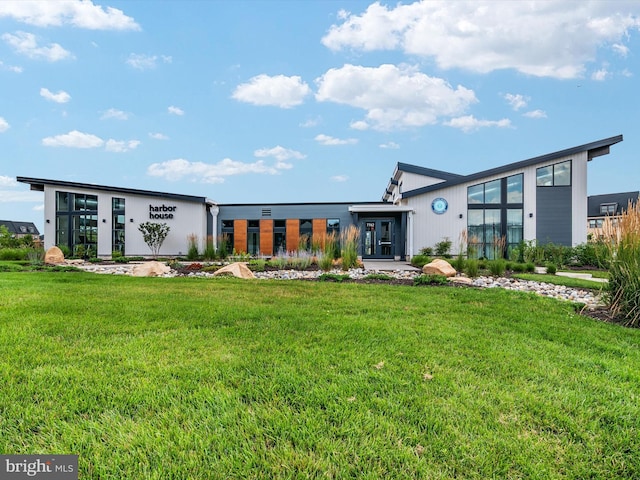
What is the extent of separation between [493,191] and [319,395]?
58.4ft

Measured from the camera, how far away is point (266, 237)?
2047cm

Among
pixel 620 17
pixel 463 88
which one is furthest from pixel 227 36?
pixel 620 17

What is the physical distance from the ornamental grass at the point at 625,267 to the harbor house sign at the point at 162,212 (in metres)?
20.6

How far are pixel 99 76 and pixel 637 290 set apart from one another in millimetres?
15648

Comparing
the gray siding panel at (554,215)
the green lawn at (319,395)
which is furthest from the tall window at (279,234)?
the green lawn at (319,395)

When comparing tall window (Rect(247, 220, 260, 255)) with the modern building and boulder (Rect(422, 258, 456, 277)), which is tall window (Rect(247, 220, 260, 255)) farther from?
boulder (Rect(422, 258, 456, 277))

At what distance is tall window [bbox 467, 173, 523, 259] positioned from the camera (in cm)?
1662

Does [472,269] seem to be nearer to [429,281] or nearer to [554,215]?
[429,281]

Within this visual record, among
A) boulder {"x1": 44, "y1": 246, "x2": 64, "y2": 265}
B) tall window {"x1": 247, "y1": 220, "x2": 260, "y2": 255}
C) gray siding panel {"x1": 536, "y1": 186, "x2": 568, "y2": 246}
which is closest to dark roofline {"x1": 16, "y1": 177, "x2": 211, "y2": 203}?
tall window {"x1": 247, "y1": 220, "x2": 260, "y2": 255}

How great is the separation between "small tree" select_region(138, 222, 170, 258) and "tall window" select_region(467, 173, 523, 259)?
1733 centimetres

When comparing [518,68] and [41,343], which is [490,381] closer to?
[41,343]

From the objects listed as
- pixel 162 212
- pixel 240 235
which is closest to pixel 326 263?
pixel 240 235

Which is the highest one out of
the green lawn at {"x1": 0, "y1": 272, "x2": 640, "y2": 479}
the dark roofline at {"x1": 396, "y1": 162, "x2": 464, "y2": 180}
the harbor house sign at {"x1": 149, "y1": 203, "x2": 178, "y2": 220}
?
the dark roofline at {"x1": 396, "y1": 162, "x2": 464, "y2": 180}

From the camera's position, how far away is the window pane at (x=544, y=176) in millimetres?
16375
